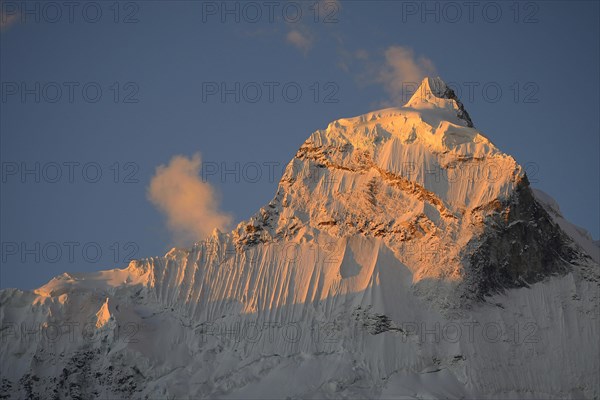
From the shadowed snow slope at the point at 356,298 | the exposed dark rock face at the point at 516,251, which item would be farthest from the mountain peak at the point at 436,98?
the exposed dark rock face at the point at 516,251

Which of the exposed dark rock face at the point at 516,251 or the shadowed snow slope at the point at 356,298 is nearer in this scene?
the shadowed snow slope at the point at 356,298

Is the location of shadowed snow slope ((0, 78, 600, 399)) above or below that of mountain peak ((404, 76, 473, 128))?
below

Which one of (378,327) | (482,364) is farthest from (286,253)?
(482,364)

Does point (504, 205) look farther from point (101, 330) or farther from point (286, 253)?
point (101, 330)

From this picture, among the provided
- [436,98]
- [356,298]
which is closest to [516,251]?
[356,298]

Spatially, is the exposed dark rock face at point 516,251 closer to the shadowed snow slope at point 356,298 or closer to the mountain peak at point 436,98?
the shadowed snow slope at point 356,298

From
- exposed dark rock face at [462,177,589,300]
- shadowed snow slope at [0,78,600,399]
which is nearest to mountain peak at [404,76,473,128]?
shadowed snow slope at [0,78,600,399]

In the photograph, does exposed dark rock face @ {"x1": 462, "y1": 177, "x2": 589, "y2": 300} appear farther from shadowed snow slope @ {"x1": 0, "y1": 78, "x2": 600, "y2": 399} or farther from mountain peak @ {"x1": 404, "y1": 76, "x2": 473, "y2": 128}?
mountain peak @ {"x1": 404, "y1": 76, "x2": 473, "y2": 128}

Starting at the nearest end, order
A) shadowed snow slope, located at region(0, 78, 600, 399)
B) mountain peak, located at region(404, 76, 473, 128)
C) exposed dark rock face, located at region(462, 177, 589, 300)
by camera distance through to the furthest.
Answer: shadowed snow slope, located at region(0, 78, 600, 399)
exposed dark rock face, located at region(462, 177, 589, 300)
mountain peak, located at region(404, 76, 473, 128)
